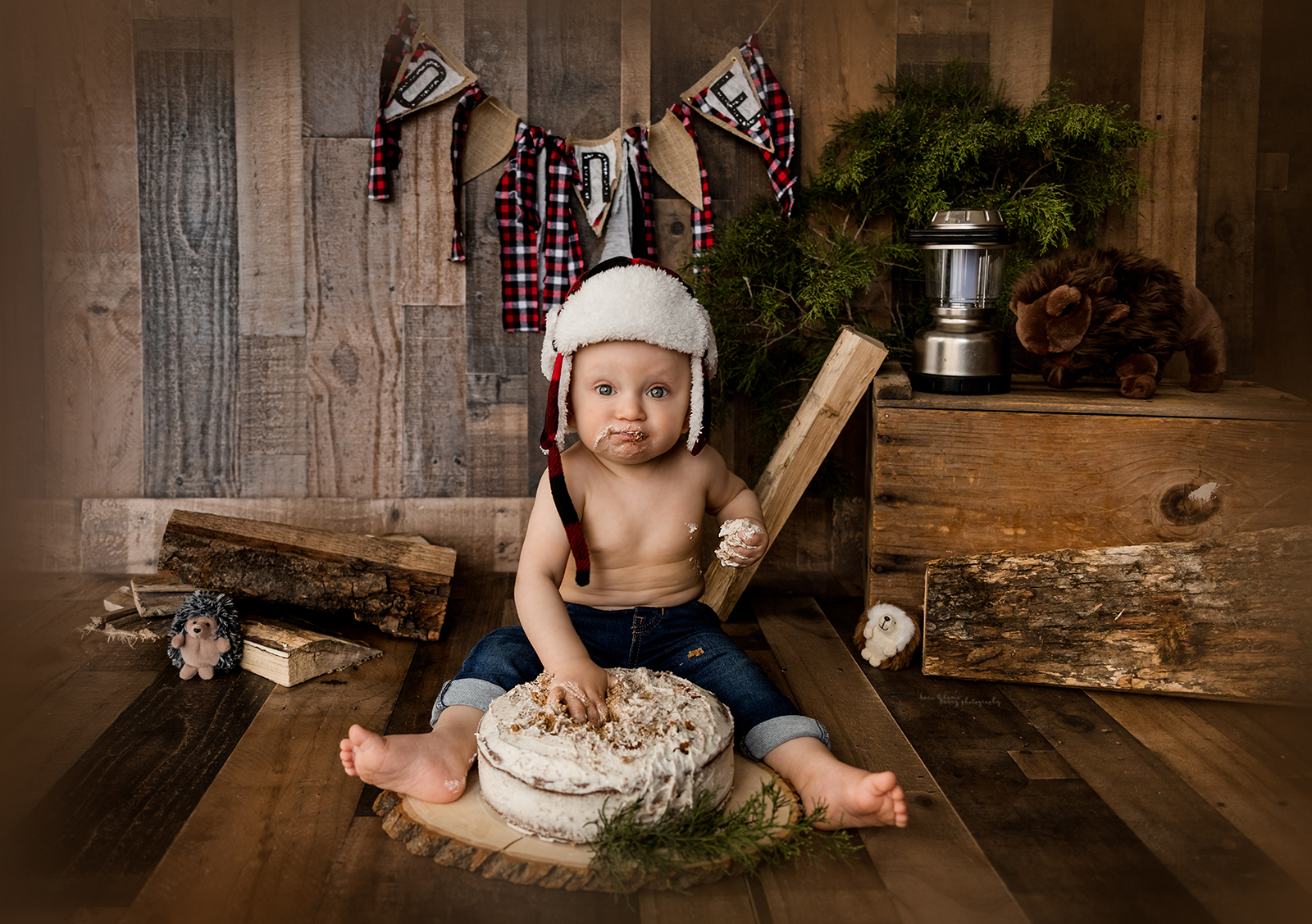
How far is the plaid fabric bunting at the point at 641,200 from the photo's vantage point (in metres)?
2.96

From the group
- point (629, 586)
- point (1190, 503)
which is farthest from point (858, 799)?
point (1190, 503)

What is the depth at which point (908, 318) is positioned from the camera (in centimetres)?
301

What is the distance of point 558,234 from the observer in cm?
299

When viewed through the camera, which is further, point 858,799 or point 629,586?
point 629,586

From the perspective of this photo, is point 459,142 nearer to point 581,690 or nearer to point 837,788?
point 581,690

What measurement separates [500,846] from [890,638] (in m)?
1.17

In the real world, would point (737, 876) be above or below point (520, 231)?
below

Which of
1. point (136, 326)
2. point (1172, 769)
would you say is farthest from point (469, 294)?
point (1172, 769)

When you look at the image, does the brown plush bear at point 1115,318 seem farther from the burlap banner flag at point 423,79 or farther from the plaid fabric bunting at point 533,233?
the burlap banner flag at point 423,79

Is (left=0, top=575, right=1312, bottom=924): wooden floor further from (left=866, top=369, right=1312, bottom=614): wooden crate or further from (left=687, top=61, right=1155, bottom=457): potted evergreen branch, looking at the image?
(left=687, top=61, right=1155, bottom=457): potted evergreen branch

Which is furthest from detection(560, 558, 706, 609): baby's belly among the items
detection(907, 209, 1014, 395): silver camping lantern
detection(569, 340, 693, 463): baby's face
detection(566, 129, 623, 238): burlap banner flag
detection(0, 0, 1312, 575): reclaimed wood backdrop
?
detection(566, 129, 623, 238): burlap banner flag

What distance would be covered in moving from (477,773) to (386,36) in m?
2.22

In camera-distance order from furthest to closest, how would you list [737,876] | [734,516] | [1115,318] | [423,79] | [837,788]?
[423,79] < [1115,318] < [734,516] < [837,788] < [737,876]

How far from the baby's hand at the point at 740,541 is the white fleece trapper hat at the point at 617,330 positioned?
187 millimetres
